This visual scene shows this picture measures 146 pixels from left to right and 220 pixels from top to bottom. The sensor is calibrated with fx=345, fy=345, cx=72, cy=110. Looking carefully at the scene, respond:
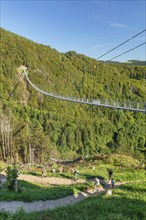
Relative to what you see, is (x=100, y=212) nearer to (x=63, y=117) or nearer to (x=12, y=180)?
(x=12, y=180)

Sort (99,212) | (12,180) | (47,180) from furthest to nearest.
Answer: (47,180) < (12,180) < (99,212)

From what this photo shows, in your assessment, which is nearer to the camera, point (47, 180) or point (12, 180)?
point (12, 180)

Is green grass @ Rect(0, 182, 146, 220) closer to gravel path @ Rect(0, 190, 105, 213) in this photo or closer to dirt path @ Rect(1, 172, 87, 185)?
gravel path @ Rect(0, 190, 105, 213)

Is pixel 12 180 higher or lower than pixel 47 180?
higher

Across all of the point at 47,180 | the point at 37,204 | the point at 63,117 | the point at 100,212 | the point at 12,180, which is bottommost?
the point at 47,180

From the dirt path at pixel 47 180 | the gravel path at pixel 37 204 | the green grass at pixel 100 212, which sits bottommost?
the dirt path at pixel 47 180

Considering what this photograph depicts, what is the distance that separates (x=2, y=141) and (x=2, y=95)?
82.2m

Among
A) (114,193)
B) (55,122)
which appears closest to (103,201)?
(114,193)

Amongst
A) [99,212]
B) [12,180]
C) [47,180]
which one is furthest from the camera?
[47,180]

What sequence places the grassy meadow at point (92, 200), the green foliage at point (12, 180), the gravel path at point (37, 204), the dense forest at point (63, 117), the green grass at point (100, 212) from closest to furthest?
the green grass at point (100, 212) < the grassy meadow at point (92, 200) < the gravel path at point (37, 204) < the green foliage at point (12, 180) < the dense forest at point (63, 117)

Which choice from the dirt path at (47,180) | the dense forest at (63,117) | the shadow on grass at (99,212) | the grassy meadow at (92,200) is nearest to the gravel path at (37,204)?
the grassy meadow at (92,200)

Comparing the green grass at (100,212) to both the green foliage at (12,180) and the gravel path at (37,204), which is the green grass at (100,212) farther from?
the green foliage at (12,180)

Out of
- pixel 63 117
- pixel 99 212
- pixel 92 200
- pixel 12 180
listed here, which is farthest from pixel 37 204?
pixel 63 117

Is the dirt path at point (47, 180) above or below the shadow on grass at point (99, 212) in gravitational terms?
below
